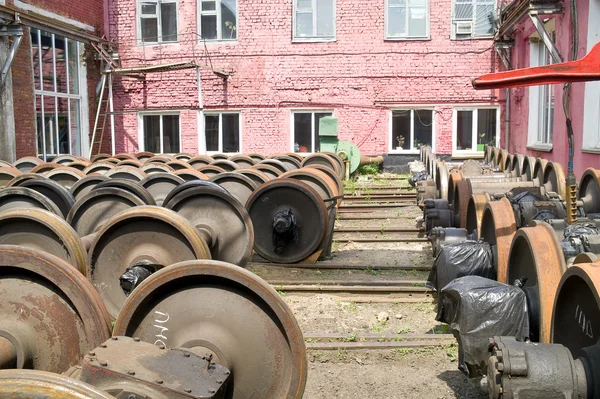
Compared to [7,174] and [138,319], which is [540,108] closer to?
[7,174]

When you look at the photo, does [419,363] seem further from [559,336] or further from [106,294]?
[106,294]

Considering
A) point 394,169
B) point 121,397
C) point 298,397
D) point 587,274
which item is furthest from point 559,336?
point 394,169

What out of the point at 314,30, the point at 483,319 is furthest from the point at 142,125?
the point at 483,319

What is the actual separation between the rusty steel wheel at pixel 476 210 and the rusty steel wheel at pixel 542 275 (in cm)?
208

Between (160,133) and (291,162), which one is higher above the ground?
(160,133)

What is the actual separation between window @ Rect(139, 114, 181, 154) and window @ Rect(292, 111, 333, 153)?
11.5ft

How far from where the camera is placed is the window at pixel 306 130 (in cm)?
1961

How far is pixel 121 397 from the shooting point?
2.55m

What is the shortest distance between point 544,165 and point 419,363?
6155mm

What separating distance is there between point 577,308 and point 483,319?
694 millimetres

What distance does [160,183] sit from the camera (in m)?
9.30

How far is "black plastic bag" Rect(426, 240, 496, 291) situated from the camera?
207 inches

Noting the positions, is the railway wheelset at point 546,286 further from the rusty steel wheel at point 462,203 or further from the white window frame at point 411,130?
the white window frame at point 411,130

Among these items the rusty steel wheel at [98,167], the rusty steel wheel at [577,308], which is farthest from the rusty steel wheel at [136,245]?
the rusty steel wheel at [98,167]
